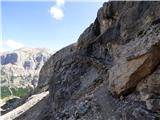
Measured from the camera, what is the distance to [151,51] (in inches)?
901

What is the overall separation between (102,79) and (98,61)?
4.27 metres

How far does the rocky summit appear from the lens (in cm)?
2202

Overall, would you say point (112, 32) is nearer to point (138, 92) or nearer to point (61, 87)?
point (61, 87)

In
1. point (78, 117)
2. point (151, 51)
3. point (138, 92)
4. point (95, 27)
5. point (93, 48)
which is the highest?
point (95, 27)

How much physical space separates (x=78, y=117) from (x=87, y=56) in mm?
13881

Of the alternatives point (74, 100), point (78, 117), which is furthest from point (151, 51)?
point (74, 100)

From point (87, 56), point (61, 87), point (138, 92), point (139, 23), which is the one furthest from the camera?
point (87, 56)

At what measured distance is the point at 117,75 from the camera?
84.3 ft

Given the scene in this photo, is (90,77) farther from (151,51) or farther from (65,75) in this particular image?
(151,51)

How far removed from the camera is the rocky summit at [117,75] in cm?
2202

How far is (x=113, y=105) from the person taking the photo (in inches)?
940

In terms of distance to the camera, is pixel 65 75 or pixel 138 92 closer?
pixel 138 92

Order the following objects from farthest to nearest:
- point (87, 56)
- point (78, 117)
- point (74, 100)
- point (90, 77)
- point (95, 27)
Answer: point (95, 27) < point (87, 56) < point (90, 77) < point (74, 100) < point (78, 117)

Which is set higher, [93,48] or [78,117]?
[93,48]
